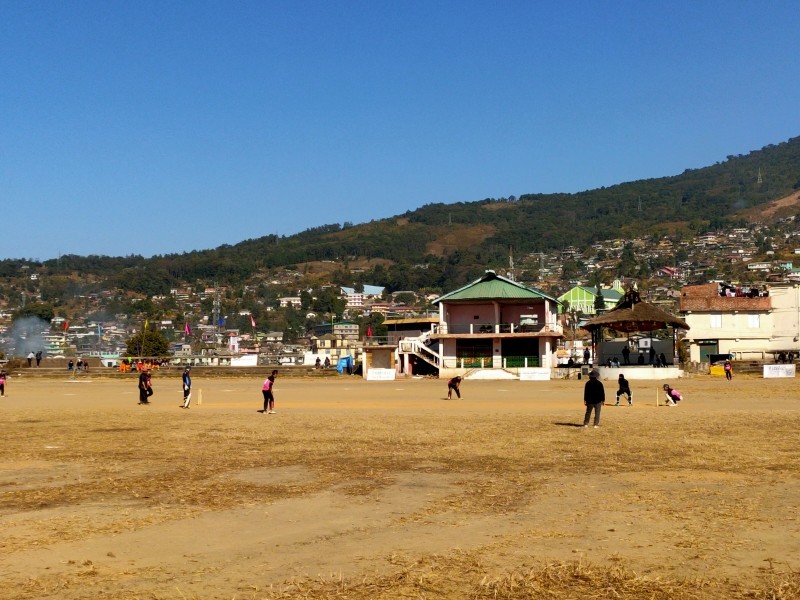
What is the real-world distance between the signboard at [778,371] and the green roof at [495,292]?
1625 centimetres

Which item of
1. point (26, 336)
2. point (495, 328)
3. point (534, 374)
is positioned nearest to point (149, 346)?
point (26, 336)

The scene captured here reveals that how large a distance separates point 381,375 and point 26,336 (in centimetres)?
8768

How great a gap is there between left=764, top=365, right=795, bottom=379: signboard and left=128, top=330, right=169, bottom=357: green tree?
64.9 meters

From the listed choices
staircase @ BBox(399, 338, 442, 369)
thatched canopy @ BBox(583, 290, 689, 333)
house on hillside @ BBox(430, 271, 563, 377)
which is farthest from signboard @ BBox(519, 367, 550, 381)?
staircase @ BBox(399, 338, 442, 369)

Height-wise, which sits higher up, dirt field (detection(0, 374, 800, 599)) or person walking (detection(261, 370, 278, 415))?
person walking (detection(261, 370, 278, 415))

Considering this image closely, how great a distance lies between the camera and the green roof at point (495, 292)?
2601 inches

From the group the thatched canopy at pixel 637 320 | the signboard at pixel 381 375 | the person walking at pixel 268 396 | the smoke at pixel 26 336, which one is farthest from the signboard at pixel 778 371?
the smoke at pixel 26 336

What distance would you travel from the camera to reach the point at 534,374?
185 ft

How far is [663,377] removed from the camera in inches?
2101

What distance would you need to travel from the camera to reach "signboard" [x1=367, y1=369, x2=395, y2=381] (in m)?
59.4

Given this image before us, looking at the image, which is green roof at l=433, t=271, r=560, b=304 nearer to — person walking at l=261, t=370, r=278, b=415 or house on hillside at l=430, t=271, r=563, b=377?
house on hillside at l=430, t=271, r=563, b=377

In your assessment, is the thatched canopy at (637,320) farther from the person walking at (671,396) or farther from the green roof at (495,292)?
the person walking at (671,396)

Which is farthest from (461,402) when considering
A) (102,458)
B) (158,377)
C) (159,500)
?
(158,377)

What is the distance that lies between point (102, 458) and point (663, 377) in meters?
41.8
